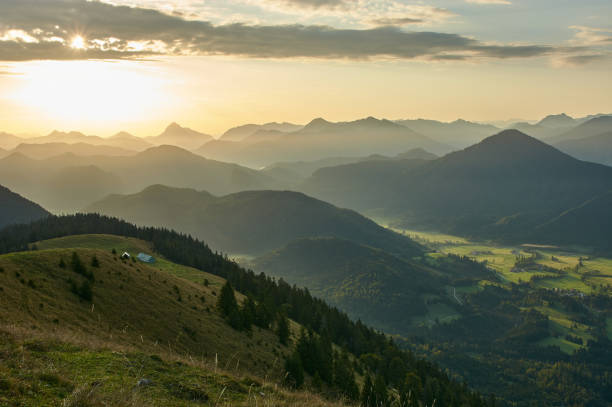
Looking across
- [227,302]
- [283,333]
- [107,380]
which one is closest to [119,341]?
[107,380]

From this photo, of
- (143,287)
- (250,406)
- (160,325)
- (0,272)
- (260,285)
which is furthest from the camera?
(260,285)

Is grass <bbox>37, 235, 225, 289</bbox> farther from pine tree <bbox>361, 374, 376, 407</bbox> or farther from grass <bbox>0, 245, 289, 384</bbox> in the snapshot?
pine tree <bbox>361, 374, 376, 407</bbox>

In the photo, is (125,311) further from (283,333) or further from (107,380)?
(107,380)

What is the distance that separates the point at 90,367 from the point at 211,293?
70611mm

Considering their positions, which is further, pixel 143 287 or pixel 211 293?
pixel 211 293

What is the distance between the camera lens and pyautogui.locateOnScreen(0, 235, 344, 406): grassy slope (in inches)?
977

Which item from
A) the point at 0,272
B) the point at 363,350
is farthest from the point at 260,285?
the point at 0,272

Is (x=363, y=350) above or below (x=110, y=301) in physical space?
below

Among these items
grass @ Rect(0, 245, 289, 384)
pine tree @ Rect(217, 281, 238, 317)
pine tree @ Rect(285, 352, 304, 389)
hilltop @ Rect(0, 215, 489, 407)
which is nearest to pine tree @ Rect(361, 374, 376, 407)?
hilltop @ Rect(0, 215, 489, 407)

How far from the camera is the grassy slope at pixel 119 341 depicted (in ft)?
81.5

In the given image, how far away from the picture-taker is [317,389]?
54219mm

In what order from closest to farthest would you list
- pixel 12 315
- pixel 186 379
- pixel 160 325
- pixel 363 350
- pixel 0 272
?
pixel 186 379 < pixel 12 315 < pixel 0 272 < pixel 160 325 < pixel 363 350

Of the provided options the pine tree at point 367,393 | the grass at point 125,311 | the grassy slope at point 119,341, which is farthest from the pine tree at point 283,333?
the pine tree at point 367,393

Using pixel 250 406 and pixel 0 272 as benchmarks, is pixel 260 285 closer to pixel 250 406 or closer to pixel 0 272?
pixel 0 272
